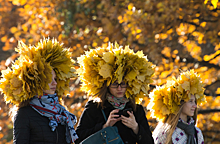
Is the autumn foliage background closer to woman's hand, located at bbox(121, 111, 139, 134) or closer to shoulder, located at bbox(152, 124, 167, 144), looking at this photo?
shoulder, located at bbox(152, 124, 167, 144)

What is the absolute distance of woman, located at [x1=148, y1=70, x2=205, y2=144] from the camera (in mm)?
4156

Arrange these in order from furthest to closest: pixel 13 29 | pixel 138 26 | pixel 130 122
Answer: pixel 13 29 → pixel 138 26 → pixel 130 122

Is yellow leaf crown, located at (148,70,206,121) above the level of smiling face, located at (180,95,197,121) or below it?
above

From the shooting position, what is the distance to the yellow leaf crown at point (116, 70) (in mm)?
3373

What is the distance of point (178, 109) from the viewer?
4.24m

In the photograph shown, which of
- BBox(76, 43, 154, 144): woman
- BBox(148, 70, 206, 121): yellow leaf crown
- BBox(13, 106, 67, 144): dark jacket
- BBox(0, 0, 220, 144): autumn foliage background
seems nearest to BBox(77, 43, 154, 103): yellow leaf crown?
BBox(76, 43, 154, 144): woman

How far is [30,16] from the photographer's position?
340 inches

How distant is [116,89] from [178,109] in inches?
47.9

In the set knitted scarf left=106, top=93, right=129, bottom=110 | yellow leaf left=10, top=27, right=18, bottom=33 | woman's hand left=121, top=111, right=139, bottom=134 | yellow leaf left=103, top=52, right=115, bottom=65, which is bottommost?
woman's hand left=121, top=111, right=139, bottom=134

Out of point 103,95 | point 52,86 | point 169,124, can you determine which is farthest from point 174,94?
point 52,86

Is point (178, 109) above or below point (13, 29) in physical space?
below

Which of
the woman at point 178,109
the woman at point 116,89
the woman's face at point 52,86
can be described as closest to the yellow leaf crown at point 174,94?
the woman at point 178,109

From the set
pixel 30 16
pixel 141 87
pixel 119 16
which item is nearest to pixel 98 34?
pixel 119 16

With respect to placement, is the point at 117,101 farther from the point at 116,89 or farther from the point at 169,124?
the point at 169,124
